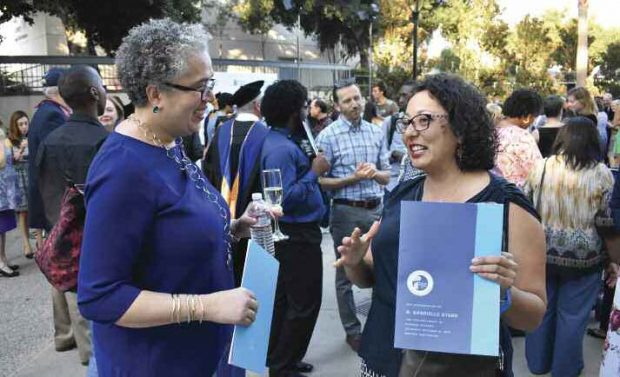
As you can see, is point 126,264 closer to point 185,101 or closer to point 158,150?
point 158,150

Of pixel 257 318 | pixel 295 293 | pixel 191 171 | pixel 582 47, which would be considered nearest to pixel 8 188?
pixel 295 293

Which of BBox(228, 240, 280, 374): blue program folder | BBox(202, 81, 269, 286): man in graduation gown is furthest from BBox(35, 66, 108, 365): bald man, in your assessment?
BBox(228, 240, 280, 374): blue program folder

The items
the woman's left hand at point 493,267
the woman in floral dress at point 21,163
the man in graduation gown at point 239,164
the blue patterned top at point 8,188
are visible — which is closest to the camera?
the woman's left hand at point 493,267

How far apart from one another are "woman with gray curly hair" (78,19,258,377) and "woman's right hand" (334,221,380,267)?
40cm

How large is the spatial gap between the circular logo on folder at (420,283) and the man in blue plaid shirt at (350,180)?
2.99m

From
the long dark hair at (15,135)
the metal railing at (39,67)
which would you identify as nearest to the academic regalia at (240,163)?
the long dark hair at (15,135)

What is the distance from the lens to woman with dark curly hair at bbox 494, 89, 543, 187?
468cm

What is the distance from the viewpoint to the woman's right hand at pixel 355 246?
1896 millimetres

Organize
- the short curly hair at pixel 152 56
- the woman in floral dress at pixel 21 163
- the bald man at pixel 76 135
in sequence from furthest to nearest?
1. the woman in floral dress at pixel 21 163
2. the bald man at pixel 76 135
3. the short curly hair at pixel 152 56

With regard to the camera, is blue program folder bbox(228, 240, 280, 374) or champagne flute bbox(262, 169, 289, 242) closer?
blue program folder bbox(228, 240, 280, 374)

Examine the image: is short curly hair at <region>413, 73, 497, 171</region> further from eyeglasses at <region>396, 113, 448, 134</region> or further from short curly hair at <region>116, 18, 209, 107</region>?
short curly hair at <region>116, 18, 209, 107</region>

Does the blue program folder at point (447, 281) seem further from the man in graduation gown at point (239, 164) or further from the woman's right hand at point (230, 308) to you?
the man in graduation gown at point (239, 164)

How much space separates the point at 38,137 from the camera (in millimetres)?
4805

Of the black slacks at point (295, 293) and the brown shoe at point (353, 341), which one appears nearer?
the black slacks at point (295, 293)
